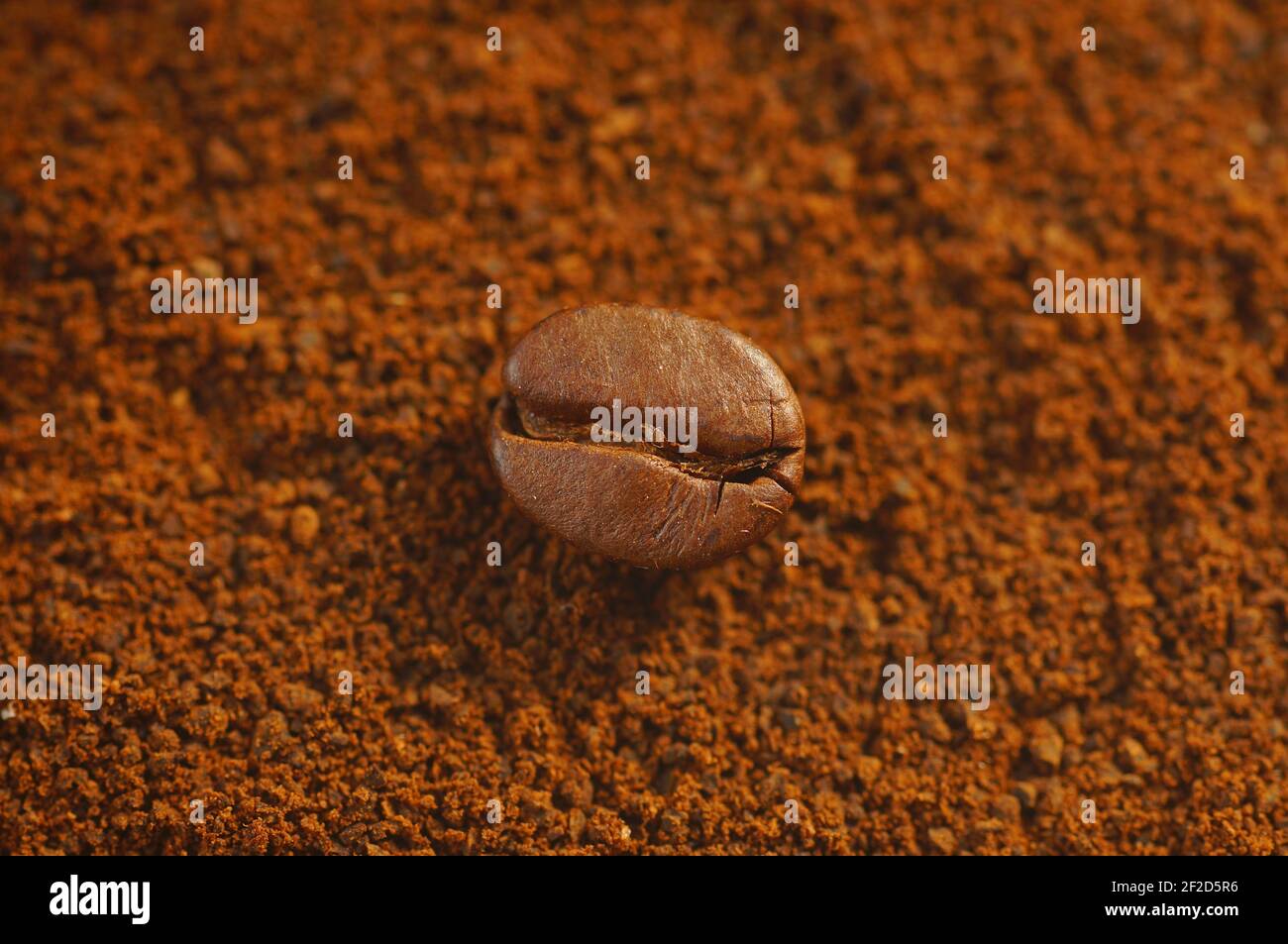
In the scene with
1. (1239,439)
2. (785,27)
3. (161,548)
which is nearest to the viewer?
(161,548)

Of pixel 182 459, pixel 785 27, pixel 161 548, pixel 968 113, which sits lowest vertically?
pixel 161 548

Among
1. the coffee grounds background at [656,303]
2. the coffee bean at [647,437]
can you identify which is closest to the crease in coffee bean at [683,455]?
the coffee bean at [647,437]

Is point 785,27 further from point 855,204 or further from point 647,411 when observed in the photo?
point 647,411

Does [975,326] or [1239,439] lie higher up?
[975,326]

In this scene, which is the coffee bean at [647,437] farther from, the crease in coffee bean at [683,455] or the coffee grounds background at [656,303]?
the coffee grounds background at [656,303]

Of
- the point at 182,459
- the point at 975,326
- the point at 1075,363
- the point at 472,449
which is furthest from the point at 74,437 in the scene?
the point at 1075,363

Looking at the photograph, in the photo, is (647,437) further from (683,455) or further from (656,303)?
(656,303)
